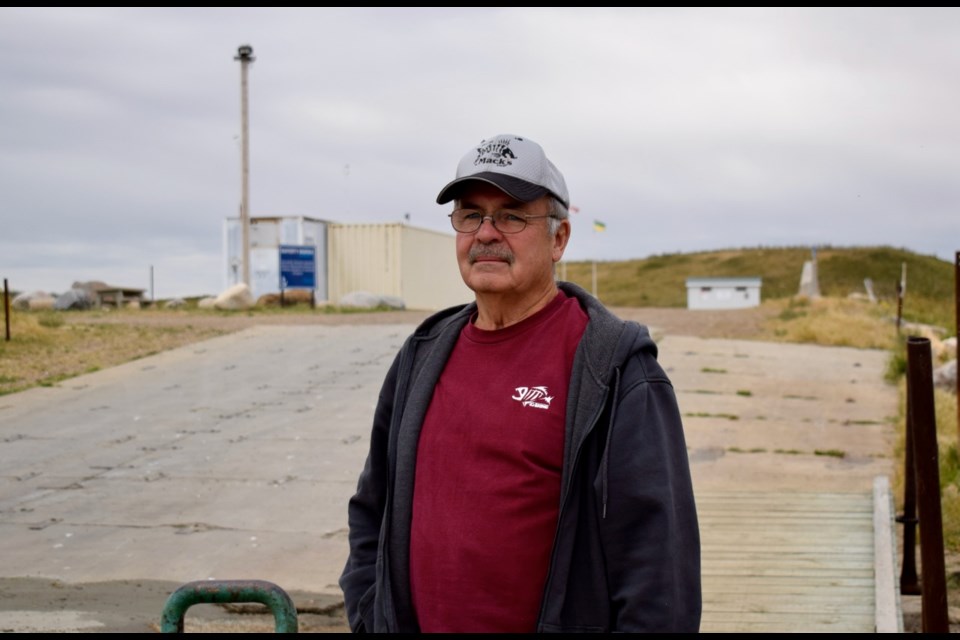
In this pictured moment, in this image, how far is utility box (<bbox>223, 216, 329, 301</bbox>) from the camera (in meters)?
32.3

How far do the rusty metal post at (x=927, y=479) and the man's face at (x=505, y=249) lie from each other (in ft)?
7.31

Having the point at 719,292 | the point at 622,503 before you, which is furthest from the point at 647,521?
the point at 719,292

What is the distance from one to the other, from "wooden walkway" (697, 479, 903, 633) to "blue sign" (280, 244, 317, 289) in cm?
2342

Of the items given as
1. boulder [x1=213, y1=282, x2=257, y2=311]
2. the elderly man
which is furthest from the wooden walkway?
boulder [x1=213, y1=282, x2=257, y2=311]

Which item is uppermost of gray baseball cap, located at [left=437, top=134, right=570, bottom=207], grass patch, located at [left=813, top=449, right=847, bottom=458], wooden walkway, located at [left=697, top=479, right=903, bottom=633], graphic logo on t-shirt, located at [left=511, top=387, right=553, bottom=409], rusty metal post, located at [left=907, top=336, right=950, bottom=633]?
gray baseball cap, located at [left=437, top=134, right=570, bottom=207]

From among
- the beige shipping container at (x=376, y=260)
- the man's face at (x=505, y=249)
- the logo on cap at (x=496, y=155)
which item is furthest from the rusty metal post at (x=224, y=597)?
the beige shipping container at (x=376, y=260)

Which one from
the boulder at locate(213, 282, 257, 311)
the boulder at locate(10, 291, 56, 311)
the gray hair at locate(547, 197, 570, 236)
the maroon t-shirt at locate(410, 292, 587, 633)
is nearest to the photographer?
the maroon t-shirt at locate(410, 292, 587, 633)

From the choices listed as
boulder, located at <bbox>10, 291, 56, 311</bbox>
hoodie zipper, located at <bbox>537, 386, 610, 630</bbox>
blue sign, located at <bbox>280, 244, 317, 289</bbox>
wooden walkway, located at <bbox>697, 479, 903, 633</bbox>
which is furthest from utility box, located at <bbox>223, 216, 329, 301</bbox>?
hoodie zipper, located at <bbox>537, 386, 610, 630</bbox>

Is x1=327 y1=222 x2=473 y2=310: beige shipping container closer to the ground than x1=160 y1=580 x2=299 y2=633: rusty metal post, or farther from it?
farther from it

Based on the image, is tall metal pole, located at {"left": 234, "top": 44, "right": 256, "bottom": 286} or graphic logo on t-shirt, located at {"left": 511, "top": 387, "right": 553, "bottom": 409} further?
tall metal pole, located at {"left": 234, "top": 44, "right": 256, "bottom": 286}

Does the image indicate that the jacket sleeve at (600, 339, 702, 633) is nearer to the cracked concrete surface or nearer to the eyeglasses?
the eyeglasses

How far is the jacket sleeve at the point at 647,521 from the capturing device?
Answer: 96.8 inches

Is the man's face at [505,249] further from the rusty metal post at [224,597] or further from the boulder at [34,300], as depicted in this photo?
the boulder at [34,300]

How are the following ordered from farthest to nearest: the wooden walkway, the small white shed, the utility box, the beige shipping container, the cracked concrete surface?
1. the small white shed
2. the beige shipping container
3. the utility box
4. the cracked concrete surface
5. the wooden walkway
